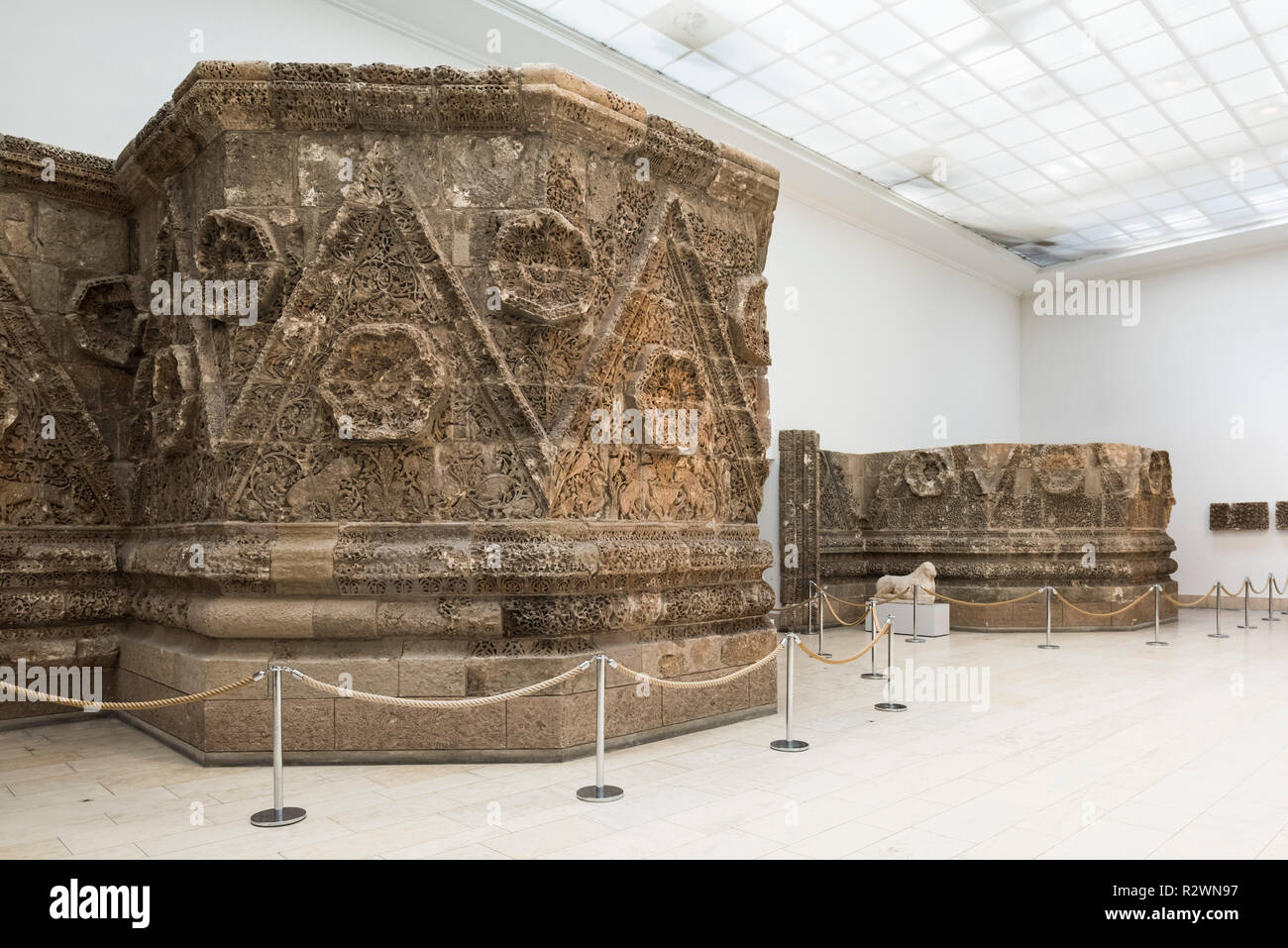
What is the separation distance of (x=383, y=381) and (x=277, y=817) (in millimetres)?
2258

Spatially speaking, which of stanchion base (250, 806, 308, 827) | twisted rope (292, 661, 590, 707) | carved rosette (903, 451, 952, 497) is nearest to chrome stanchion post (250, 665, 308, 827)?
stanchion base (250, 806, 308, 827)

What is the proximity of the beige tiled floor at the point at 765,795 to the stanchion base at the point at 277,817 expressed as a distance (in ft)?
0.17

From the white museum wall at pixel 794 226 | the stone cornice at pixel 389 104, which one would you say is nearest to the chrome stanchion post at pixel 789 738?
the stone cornice at pixel 389 104

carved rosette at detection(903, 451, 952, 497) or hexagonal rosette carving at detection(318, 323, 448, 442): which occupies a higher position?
hexagonal rosette carving at detection(318, 323, 448, 442)

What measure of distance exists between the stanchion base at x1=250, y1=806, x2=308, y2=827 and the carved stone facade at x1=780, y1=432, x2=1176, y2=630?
26.9 ft

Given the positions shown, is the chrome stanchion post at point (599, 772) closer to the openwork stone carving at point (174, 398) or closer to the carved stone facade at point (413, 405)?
the carved stone facade at point (413, 405)

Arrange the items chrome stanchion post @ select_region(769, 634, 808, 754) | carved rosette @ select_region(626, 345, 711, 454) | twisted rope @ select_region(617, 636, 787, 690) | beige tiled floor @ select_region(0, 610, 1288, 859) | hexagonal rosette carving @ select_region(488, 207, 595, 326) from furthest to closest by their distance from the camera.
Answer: carved rosette @ select_region(626, 345, 711, 454) < chrome stanchion post @ select_region(769, 634, 808, 754) < hexagonal rosette carving @ select_region(488, 207, 595, 326) < twisted rope @ select_region(617, 636, 787, 690) < beige tiled floor @ select_region(0, 610, 1288, 859)

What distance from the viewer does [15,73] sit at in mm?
6727

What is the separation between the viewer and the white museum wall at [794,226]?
277 inches

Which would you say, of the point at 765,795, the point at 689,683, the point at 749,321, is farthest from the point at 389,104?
the point at 765,795

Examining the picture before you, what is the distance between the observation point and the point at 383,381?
5031 mm

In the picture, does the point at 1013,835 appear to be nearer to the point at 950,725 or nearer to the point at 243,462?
the point at 950,725

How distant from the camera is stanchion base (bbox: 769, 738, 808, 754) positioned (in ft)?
17.3

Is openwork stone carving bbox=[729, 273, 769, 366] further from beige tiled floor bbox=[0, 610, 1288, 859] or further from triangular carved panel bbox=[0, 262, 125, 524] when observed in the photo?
triangular carved panel bbox=[0, 262, 125, 524]
